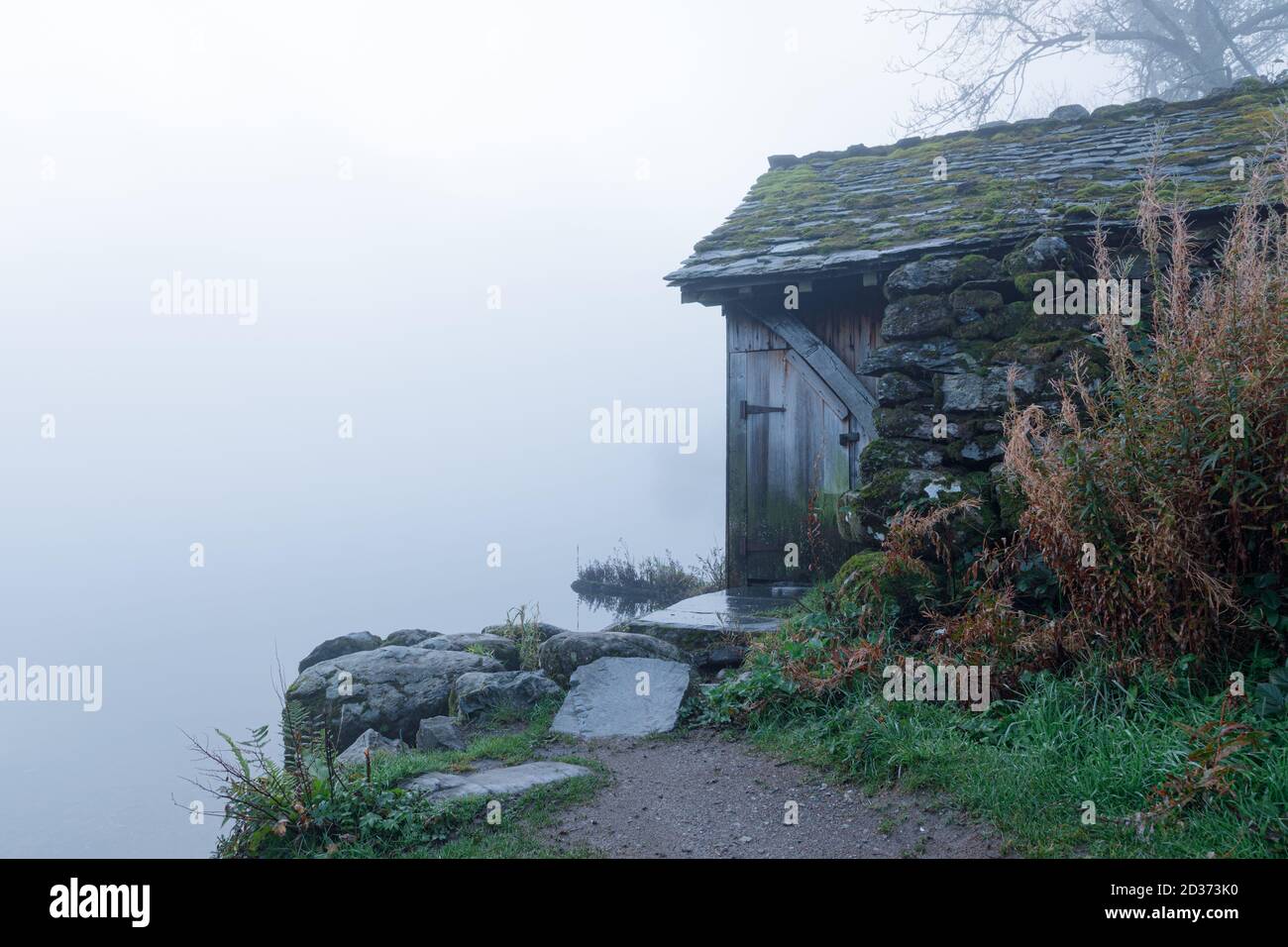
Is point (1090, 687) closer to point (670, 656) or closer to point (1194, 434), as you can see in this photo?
point (1194, 434)

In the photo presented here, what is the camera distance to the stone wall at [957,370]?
20.5 feet

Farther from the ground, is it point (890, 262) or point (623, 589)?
point (890, 262)

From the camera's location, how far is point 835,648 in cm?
568

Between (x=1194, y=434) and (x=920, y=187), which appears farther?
(x=920, y=187)

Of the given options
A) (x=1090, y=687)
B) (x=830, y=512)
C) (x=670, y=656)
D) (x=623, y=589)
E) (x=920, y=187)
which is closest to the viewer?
(x=1090, y=687)

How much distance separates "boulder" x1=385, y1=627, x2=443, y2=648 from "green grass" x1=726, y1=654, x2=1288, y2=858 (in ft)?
16.6

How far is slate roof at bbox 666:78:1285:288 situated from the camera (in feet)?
27.1

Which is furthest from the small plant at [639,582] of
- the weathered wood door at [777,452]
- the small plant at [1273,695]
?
the small plant at [1273,695]

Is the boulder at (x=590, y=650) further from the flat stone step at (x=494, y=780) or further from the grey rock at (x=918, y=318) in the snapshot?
the grey rock at (x=918, y=318)

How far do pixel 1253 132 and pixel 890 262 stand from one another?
4.07 m

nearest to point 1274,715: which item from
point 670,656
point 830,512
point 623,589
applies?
point 670,656

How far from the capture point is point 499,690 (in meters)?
6.55
